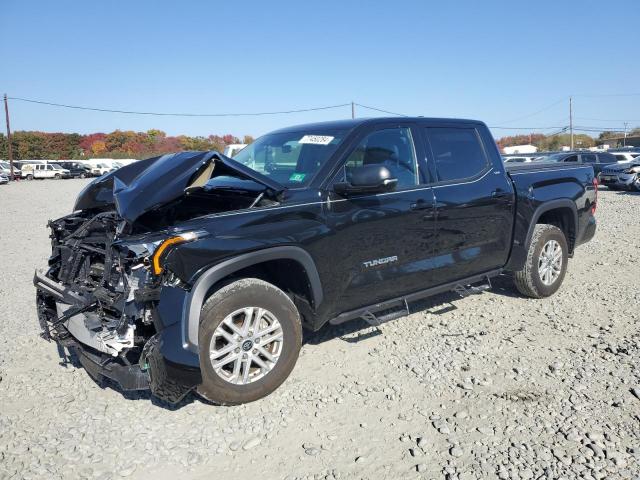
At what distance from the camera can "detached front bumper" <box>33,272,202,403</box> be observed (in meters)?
3.01

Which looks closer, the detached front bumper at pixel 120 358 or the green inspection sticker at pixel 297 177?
the detached front bumper at pixel 120 358

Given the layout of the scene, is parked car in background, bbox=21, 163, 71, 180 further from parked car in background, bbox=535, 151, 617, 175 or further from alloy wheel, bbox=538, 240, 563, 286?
alloy wheel, bbox=538, 240, 563, 286

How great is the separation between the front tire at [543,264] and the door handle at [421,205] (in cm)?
168

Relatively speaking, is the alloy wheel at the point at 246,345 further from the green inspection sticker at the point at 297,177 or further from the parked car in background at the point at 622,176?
the parked car in background at the point at 622,176

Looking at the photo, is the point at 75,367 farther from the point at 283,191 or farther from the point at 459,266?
the point at 459,266

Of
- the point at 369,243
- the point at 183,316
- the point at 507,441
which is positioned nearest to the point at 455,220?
the point at 369,243

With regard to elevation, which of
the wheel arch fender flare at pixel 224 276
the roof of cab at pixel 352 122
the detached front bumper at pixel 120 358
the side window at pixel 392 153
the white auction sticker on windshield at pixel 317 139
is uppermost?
the roof of cab at pixel 352 122

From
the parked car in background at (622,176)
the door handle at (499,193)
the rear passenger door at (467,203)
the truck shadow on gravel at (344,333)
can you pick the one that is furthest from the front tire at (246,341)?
the parked car in background at (622,176)

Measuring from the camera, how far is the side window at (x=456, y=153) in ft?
15.2

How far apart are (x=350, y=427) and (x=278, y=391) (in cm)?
69

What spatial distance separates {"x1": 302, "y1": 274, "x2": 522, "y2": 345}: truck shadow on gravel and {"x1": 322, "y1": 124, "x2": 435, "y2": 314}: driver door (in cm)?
46

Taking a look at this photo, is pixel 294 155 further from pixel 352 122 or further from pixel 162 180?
pixel 162 180

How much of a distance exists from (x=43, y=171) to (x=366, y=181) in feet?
175

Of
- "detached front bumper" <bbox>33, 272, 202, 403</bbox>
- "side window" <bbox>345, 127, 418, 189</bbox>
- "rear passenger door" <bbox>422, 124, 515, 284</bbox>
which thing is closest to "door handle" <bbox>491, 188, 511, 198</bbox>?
"rear passenger door" <bbox>422, 124, 515, 284</bbox>
